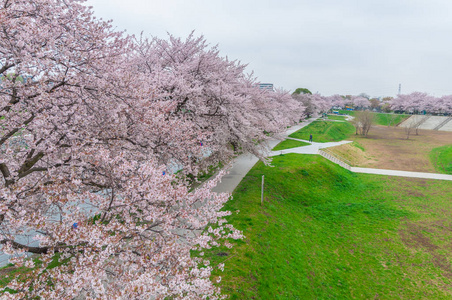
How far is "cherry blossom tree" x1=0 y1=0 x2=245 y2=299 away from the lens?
12.2 feet

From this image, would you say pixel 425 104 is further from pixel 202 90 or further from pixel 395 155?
pixel 202 90

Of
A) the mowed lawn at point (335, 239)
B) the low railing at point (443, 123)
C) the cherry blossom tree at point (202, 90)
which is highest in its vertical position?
the cherry blossom tree at point (202, 90)

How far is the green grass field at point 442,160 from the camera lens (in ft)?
83.6

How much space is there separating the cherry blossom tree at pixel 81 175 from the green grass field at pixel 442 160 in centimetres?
3132

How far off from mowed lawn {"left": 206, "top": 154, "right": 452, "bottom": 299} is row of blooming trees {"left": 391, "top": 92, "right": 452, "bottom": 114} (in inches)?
2775

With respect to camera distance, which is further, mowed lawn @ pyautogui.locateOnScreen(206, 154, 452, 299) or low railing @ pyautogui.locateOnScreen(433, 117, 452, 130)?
low railing @ pyautogui.locateOnScreen(433, 117, 452, 130)

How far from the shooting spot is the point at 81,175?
5.14 m

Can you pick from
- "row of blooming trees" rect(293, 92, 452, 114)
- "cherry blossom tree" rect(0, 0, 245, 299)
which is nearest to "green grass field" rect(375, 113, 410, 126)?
"row of blooming trees" rect(293, 92, 452, 114)

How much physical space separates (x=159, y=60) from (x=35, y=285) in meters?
12.2

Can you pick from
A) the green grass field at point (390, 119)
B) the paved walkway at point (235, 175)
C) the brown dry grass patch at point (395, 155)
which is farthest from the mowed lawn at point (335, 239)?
the green grass field at point (390, 119)

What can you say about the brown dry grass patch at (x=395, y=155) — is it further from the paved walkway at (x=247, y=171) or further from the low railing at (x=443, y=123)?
the low railing at (x=443, y=123)

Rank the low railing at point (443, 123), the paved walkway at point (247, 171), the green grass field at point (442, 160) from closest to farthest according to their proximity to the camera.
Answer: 1. the paved walkway at point (247, 171)
2. the green grass field at point (442, 160)
3. the low railing at point (443, 123)

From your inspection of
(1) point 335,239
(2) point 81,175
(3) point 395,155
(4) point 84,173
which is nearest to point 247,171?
(1) point 335,239

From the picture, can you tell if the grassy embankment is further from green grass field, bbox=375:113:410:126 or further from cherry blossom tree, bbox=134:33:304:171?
cherry blossom tree, bbox=134:33:304:171
